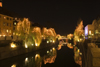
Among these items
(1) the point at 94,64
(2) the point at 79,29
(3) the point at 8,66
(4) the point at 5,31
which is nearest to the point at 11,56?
(3) the point at 8,66

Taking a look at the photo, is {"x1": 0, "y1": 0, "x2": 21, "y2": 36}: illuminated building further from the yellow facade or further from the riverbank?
the riverbank

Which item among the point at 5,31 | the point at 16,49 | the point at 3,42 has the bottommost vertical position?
the point at 16,49

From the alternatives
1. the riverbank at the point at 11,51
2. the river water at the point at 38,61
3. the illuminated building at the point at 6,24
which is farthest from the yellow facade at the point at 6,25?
the river water at the point at 38,61

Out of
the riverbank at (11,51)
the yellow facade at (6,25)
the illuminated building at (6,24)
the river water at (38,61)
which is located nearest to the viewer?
the river water at (38,61)

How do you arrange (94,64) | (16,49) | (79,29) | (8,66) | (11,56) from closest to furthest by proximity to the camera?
(94,64) → (8,66) → (11,56) → (16,49) → (79,29)

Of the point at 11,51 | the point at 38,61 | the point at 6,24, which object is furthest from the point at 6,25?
the point at 38,61

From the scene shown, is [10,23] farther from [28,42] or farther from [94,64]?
[94,64]

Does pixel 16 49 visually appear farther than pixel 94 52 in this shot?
Yes

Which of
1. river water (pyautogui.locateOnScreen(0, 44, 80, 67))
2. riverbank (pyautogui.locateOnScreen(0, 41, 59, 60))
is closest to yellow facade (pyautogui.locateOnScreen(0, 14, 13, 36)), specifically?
riverbank (pyautogui.locateOnScreen(0, 41, 59, 60))

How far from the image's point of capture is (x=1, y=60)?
2328 cm

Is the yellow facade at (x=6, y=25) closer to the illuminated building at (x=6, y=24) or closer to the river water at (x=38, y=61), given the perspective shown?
the illuminated building at (x=6, y=24)

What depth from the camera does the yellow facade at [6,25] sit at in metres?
52.1

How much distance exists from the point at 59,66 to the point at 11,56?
12.5 meters

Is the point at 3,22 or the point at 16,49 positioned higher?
the point at 3,22
